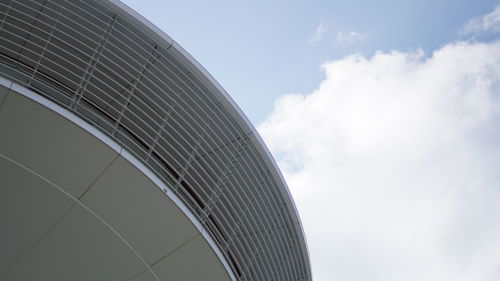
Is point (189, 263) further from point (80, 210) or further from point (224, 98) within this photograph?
point (224, 98)

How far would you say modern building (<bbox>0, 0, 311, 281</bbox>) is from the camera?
22.0 feet

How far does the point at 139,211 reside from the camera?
7.18m

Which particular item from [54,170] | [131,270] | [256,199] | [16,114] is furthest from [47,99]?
[256,199]

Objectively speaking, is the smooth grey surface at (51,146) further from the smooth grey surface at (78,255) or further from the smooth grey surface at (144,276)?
the smooth grey surface at (144,276)

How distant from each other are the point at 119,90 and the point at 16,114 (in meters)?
1.77

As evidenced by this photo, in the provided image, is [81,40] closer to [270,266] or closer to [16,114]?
[16,114]

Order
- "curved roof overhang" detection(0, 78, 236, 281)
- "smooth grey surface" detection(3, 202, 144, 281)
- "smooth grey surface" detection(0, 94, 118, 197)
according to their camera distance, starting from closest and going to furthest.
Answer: "smooth grey surface" detection(0, 94, 118, 197) → "curved roof overhang" detection(0, 78, 236, 281) → "smooth grey surface" detection(3, 202, 144, 281)

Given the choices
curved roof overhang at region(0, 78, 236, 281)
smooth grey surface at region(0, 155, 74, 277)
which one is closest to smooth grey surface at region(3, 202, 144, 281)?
curved roof overhang at region(0, 78, 236, 281)

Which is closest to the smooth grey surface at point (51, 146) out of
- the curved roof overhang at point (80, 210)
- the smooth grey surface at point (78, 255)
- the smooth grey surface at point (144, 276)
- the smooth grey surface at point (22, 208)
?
the curved roof overhang at point (80, 210)

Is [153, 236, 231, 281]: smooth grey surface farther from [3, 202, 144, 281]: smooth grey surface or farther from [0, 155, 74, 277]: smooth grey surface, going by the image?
[0, 155, 74, 277]: smooth grey surface

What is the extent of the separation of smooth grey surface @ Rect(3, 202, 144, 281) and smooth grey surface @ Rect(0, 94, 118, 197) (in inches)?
20.3

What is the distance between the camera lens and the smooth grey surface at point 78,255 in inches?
277

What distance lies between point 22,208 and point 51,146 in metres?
1.05

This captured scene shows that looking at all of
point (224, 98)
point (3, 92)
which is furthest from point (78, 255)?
point (224, 98)
